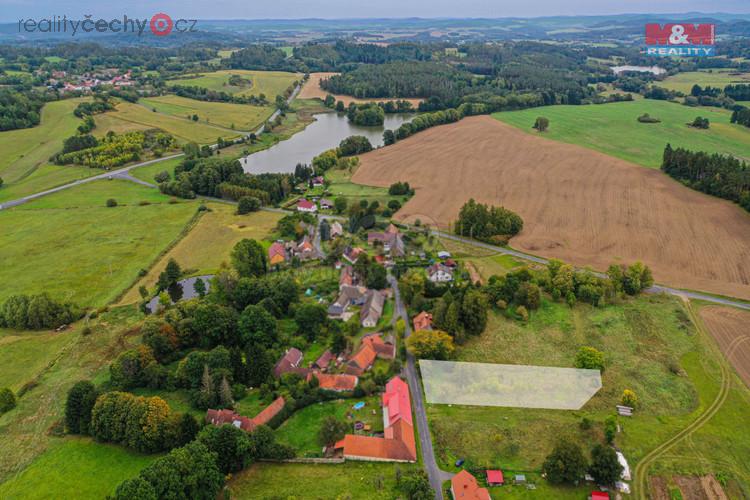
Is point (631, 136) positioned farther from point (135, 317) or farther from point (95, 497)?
point (95, 497)

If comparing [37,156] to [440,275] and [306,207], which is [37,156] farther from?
[440,275]

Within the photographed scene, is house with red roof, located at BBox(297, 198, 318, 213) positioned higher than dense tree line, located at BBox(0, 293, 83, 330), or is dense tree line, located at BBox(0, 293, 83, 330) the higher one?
house with red roof, located at BBox(297, 198, 318, 213)

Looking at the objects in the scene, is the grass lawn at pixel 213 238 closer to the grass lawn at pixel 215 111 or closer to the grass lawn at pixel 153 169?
the grass lawn at pixel 153 169

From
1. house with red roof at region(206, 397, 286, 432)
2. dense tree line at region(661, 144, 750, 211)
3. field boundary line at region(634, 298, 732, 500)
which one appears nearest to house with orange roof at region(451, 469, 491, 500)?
field boundary line at region(634, 298, 732, 500)

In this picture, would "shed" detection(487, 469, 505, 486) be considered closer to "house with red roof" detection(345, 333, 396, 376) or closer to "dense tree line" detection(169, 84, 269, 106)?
"house with red roof" detection(345, 333, 396, 376)

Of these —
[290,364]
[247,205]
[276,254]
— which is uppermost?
[247,205]

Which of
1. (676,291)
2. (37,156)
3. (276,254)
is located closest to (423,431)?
(276,254)
